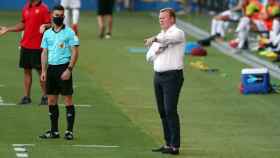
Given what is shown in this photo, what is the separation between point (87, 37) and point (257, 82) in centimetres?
1236

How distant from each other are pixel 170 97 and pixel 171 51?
2.17 feet

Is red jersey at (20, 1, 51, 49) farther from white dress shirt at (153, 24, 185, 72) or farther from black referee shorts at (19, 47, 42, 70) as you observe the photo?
white dress shirt at (153, 24, 185, 72)

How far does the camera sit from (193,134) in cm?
1772

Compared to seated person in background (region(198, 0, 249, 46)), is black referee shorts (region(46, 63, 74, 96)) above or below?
above

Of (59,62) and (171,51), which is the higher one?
(171,51)

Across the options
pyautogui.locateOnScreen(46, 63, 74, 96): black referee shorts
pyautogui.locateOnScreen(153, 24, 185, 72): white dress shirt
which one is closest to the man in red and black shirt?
pyautogui.locateOnScreen(46, 63, 74, 96): black referee shorts

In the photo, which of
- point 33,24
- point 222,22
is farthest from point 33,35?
point 222,22

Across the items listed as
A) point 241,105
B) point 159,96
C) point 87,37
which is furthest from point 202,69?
point 159,96

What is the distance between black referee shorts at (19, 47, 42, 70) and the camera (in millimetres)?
20172

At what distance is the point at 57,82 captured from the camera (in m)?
16.5

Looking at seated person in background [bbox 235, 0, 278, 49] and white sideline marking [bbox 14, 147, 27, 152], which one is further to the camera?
seated person in background [bbox 235, 0, 278, 49]

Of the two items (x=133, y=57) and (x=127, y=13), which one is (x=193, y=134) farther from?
(x=127, y=13)

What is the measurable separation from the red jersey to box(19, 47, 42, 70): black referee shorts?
8 centimetres

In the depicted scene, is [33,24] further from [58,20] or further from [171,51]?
[171,51]
